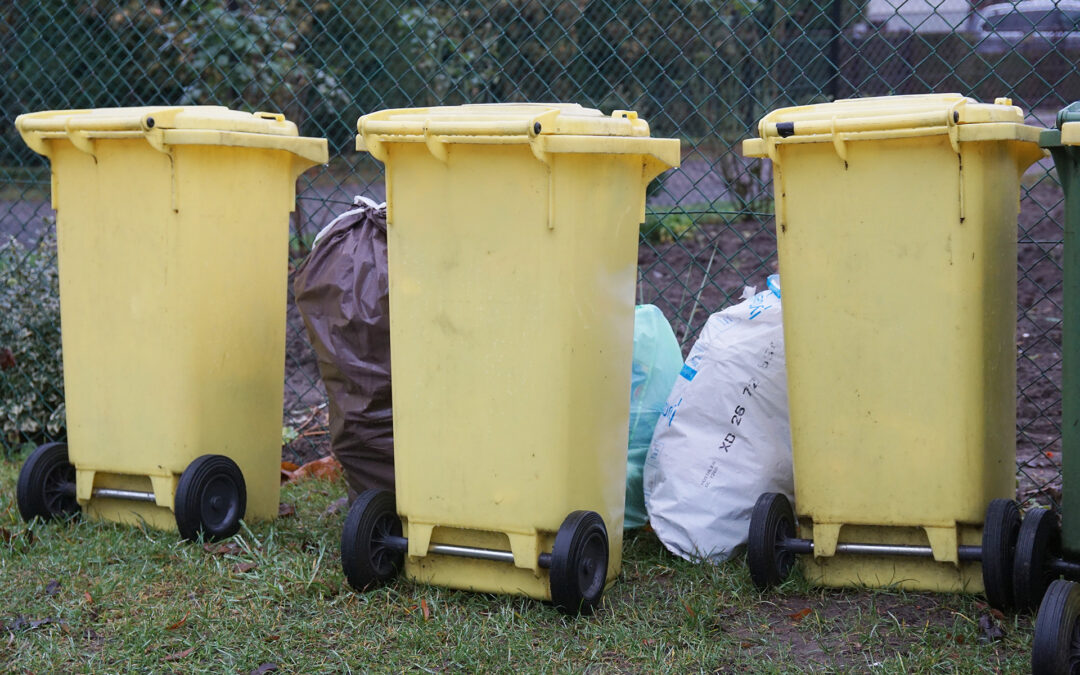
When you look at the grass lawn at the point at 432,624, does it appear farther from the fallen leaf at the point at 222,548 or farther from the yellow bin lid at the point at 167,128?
the yellow bin lid at the point at 167,128

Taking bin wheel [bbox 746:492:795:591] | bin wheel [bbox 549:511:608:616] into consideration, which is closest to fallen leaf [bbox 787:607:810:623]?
bin wheel [bbox 746:492:795:591]

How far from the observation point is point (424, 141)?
262 cm

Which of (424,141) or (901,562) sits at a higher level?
(424,141)

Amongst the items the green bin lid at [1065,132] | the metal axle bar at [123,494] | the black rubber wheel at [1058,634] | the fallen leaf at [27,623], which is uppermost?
the green bin lid at [1065,132]

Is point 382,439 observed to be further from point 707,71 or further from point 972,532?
point 707,71

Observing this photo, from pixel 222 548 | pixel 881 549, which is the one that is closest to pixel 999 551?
pixel 881 549

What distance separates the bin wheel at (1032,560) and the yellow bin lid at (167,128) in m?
2.23

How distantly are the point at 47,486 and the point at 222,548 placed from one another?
713 millimetres

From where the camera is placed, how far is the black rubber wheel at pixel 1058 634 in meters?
2.09

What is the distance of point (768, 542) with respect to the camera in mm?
2709

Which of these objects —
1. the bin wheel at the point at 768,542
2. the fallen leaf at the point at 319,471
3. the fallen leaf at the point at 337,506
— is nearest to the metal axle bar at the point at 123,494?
the fallen leaf at the point at 337,506

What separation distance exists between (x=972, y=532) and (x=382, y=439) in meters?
1.65

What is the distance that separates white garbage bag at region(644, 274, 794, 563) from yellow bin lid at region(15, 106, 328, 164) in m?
1.39

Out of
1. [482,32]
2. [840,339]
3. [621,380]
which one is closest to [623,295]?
[621,380]
